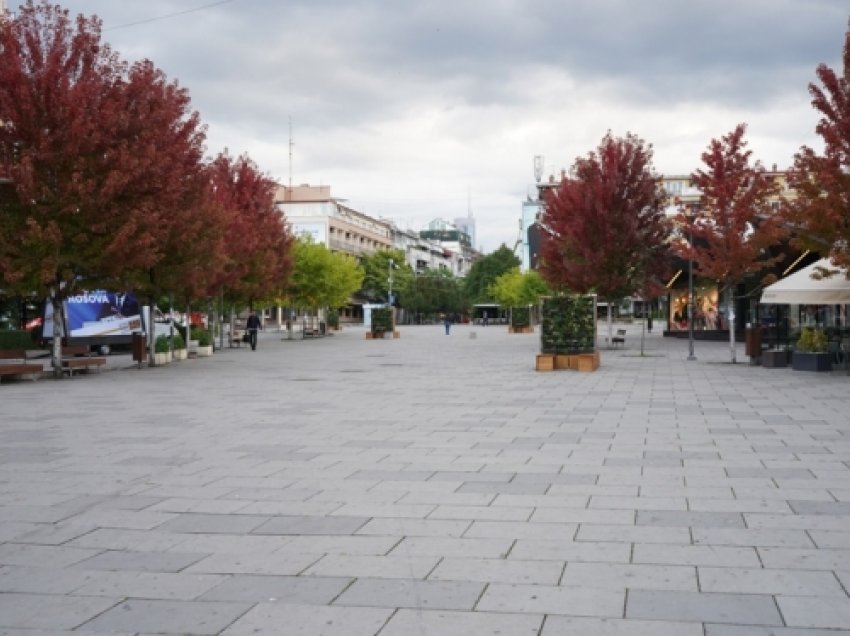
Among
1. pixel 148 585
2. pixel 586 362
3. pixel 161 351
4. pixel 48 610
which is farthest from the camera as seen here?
pixel 161 351

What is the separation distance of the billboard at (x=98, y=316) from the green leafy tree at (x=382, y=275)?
7401 centimetres

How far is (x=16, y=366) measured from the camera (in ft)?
65.7

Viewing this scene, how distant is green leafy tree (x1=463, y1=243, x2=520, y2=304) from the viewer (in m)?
112

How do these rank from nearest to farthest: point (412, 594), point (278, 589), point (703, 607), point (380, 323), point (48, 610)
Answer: point (703, 607)
point (48, 610)
point (412, 594)
point (278, 589)
point (380, 323)

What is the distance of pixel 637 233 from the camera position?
101 ft

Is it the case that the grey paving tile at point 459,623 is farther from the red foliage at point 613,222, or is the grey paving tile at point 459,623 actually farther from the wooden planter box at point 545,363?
the red foliage at point 613,222

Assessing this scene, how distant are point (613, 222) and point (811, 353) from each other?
1063 cm

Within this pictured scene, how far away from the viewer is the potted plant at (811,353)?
69.4 feet

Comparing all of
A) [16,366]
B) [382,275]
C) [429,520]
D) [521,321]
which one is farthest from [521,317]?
[429,520]

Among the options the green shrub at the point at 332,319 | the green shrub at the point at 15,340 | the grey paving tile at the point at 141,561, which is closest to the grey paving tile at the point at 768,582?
the grey paving tile at the point at 141,561

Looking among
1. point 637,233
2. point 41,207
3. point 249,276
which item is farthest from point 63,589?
point 249,276

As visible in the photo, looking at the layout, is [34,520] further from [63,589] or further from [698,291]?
[698,291]

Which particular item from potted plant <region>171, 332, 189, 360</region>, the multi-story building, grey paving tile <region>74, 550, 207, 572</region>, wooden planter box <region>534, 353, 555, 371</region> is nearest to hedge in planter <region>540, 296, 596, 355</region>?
wooden planter box <region>534, 353, 555, 371</region>

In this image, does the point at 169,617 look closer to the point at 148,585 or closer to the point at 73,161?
the point at 148,585
